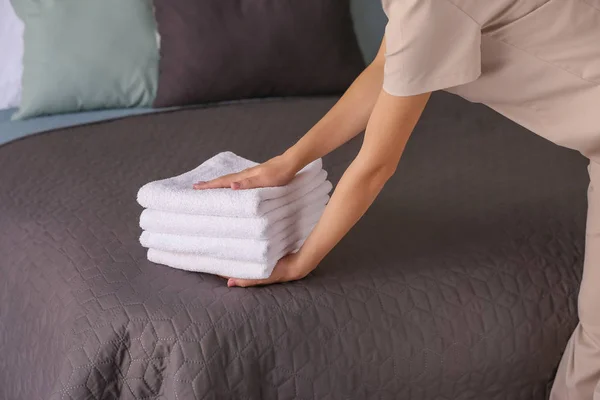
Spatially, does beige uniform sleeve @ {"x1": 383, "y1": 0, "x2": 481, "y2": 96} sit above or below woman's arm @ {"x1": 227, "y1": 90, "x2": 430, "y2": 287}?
above

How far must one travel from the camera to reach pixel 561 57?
1.12m

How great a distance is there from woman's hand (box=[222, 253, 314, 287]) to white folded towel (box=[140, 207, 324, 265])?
2cm

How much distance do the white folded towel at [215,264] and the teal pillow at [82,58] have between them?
3.52 ft

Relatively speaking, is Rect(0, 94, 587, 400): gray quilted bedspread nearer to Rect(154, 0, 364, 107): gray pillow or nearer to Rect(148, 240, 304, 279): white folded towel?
Rect(148, 240, 304, 279): white folded towel

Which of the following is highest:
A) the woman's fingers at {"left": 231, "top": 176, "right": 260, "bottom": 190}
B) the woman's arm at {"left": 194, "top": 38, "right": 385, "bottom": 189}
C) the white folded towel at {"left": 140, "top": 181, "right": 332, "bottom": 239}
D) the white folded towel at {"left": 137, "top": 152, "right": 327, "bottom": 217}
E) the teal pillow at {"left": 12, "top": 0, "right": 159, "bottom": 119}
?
the teal pillow at {"left": 12, "top": 0, "right": 159, "bottom": 119}

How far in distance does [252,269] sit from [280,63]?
4.09 ft

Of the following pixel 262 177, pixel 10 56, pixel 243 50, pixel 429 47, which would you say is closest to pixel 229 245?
pixel 262 177

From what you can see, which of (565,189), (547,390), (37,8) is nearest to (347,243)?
(547,390)

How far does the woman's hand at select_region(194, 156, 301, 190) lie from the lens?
1297 mm

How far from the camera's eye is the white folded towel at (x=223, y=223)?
1.21 meters

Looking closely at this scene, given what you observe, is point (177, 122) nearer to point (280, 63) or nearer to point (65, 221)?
point (280, 63)

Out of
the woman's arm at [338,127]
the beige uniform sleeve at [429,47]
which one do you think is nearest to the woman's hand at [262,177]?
the woman's arm at [338,127]

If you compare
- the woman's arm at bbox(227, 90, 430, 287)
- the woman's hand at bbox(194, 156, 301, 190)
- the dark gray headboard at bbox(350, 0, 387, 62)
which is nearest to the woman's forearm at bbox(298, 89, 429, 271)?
the woman's arm at bbox(227, 90, 430, 287)

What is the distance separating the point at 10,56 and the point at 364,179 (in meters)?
1.65
